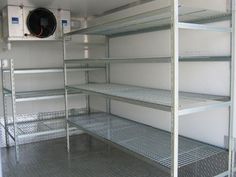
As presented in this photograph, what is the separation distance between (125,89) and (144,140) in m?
0.60

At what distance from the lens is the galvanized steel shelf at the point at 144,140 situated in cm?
213

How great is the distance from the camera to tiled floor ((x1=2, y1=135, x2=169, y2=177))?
287 cm

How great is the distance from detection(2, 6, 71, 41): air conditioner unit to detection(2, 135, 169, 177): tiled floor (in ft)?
5.05

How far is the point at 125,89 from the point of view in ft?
9.48

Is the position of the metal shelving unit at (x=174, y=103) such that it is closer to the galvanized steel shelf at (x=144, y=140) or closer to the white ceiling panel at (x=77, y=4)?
the galvanized steel shelf at (x=144, y=140)

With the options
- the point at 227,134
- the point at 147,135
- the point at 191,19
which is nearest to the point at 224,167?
the point at 227,134

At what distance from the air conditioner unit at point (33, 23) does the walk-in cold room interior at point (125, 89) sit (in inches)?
0.5

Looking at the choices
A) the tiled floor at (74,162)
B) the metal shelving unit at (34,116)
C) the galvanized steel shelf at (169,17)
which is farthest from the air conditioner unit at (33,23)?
the tiled floor at (74,162)

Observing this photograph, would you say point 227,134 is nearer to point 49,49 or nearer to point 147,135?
point 147,135

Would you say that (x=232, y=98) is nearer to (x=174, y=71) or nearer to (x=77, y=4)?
(x=174, y=71)

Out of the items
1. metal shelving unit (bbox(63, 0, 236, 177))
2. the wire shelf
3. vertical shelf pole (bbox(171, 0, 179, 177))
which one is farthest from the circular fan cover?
vertical shelf pole (bbox(171, 0, 179, 177))

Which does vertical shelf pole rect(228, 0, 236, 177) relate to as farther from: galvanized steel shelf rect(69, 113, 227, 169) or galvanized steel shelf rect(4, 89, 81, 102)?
galvanized steel shelf rect(4, 89, 81, 102)

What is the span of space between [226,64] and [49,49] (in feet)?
9.26

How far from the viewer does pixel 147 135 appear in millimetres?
2775
